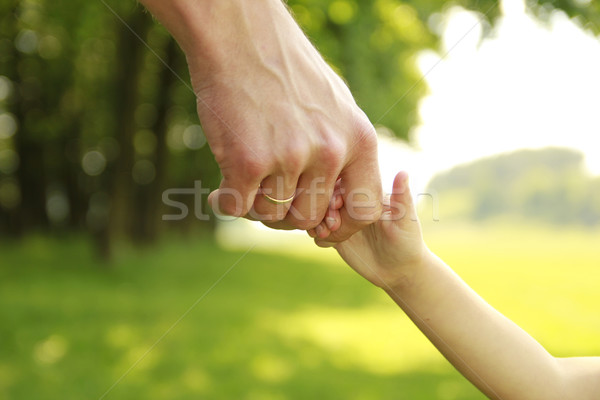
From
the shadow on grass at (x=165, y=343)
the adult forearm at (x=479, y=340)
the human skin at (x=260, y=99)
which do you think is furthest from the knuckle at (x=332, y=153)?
the shadow on grass at (x=165, y=343)

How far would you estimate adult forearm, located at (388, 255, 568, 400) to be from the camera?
5.30ft

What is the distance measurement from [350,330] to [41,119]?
13.0 meters

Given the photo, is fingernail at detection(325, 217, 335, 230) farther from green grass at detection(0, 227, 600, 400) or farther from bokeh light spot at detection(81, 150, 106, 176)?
bokeh light spot at detection(81, 150, 106, 176)

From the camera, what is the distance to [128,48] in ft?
39.4

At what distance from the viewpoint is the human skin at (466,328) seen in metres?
1.62

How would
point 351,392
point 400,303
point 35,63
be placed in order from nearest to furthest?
point 400,303, point 351,392, point 35,63

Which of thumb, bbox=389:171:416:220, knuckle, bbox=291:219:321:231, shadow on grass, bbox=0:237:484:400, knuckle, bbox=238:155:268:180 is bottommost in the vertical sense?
shadow on grass, bbox=0:237:484:400

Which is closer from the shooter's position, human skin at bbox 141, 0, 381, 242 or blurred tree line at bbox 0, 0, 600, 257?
human skin at bbox 141, 0, 381, 242

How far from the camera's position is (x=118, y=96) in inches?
479

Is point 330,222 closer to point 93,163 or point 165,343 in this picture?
point 165,343

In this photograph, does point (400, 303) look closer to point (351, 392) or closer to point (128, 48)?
point (351, 392)

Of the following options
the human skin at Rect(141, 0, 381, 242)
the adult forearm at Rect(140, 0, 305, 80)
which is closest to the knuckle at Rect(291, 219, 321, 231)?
the human skin at Rect(141, 0, 381, 242)

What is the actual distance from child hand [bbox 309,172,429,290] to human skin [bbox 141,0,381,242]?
38cm

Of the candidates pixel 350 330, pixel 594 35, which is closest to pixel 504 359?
pixel 594 35
